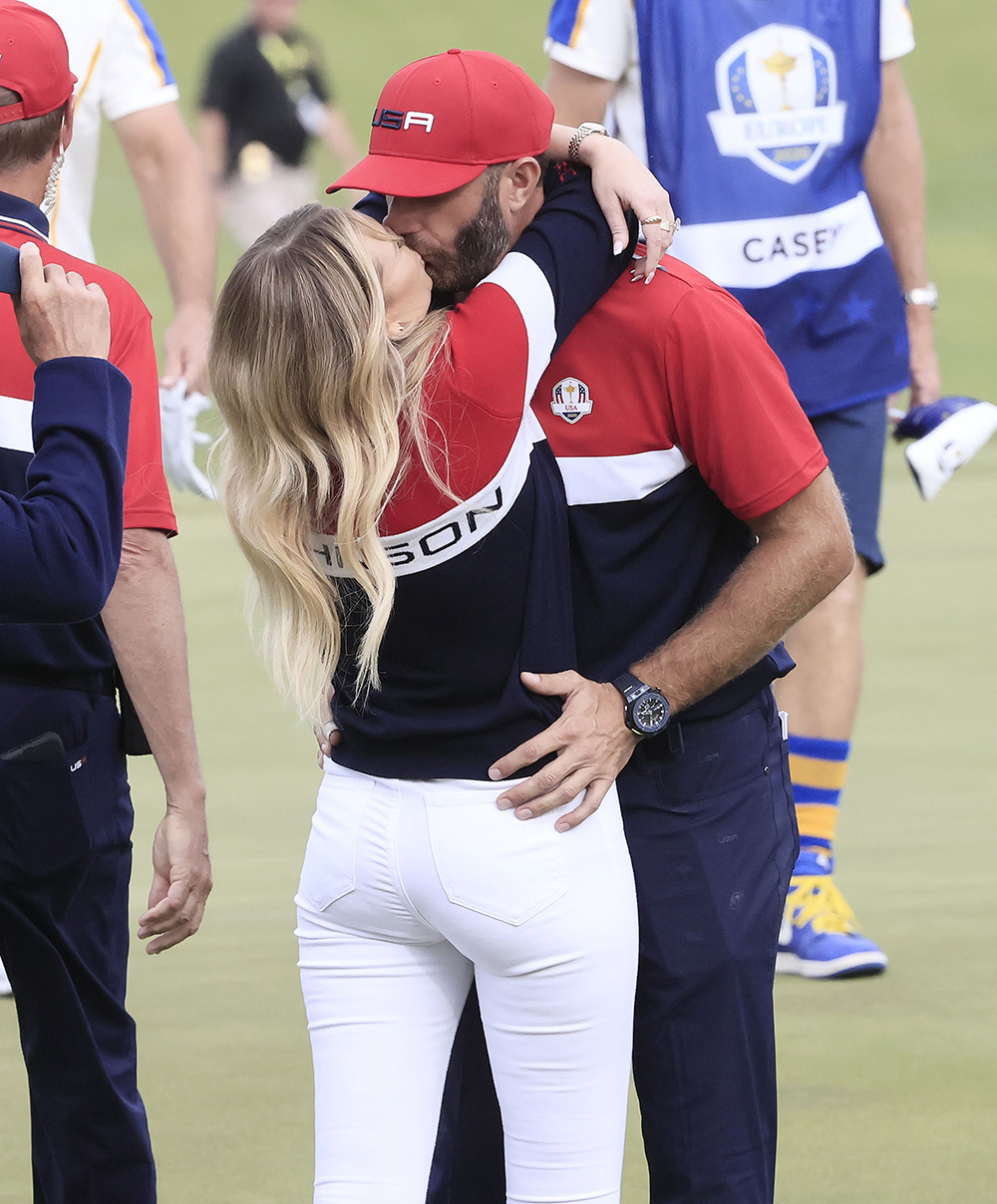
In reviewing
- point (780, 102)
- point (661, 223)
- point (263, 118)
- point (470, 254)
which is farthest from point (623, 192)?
point (263, 118)

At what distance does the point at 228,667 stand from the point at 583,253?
428cm

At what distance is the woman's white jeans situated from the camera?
1866mm

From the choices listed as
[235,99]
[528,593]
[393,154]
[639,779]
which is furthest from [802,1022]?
[235,99]

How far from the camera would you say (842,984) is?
3498 millimetres

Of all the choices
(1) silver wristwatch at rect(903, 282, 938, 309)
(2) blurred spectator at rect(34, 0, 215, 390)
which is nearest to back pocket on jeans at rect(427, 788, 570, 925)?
(2) blurred spectator at rect(34, 0, 215, 390)

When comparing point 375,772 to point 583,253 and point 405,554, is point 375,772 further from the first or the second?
point 583,253

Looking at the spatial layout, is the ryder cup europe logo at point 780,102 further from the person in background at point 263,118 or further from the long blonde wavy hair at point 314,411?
the person in background at point 263,118

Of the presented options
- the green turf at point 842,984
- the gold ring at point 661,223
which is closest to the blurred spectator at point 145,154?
the green turf at point 842,984

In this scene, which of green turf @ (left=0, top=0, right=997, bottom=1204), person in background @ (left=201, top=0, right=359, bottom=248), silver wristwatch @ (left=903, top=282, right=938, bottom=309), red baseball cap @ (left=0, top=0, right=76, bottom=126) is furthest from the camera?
person in background @ (left=201, top=0, right=359, bottom=248)

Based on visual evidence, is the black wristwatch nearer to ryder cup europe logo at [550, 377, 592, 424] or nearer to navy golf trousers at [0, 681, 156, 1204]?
ryder cup europe logo at [550, 377, 592, 424]

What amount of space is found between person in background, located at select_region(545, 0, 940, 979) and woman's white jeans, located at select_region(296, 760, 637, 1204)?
169 cm

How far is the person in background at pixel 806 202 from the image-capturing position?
3480 millimetres

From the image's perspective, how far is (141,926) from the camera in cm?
231

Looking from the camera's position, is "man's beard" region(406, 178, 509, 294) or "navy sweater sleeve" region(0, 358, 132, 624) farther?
"man's beard" region(406, 178, 509, 294)
